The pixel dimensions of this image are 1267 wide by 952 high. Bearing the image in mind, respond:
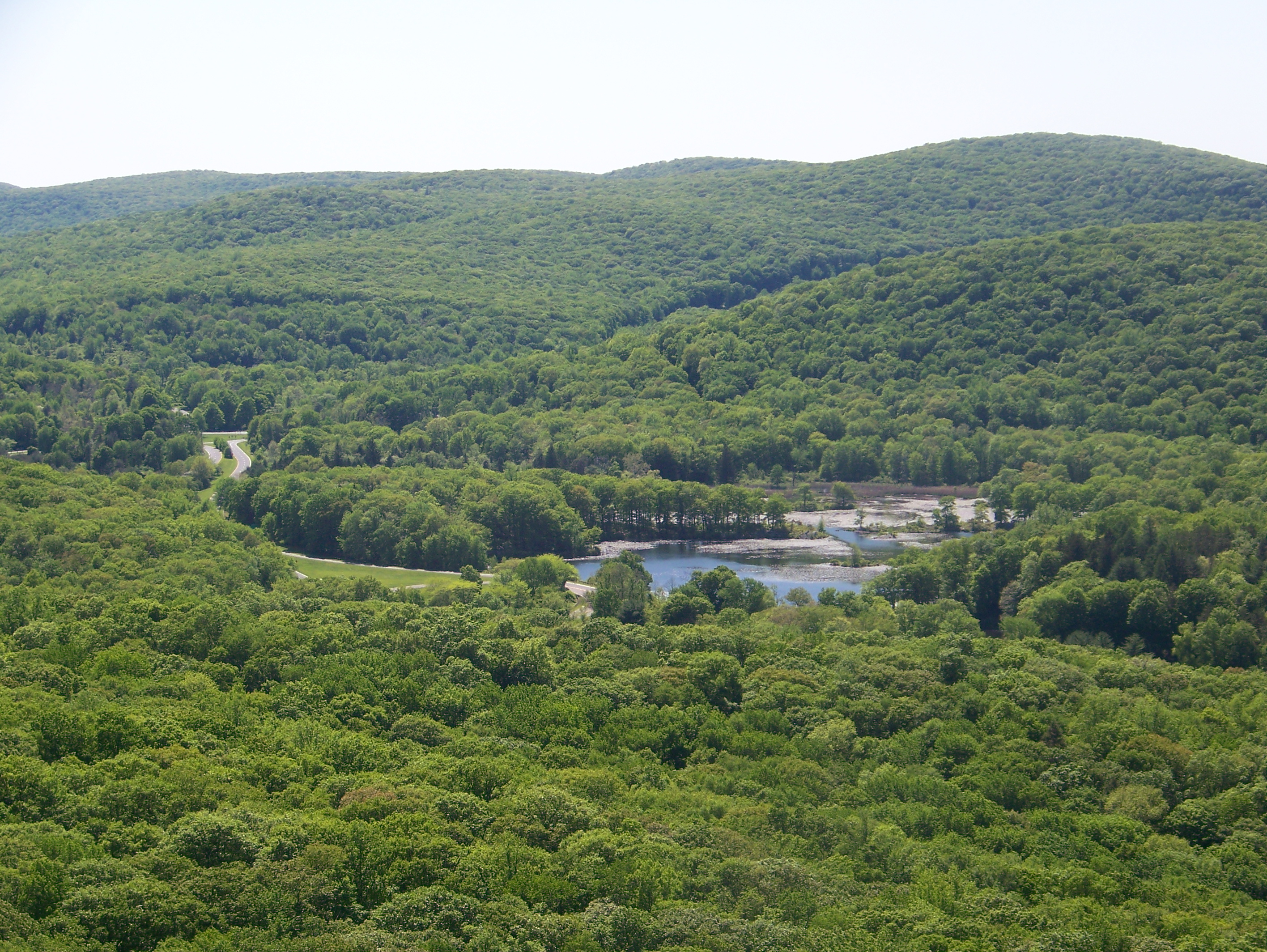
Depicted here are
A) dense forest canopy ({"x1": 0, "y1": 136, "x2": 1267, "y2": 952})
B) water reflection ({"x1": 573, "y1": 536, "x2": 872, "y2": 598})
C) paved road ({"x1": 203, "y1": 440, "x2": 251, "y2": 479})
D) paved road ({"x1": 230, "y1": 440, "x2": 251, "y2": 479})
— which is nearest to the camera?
dense forest canopy ({"x1": 0, "y1": 136, "x2": 1267, "y2": 952})

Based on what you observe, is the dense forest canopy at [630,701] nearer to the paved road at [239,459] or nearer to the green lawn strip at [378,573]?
the green lawn strip at [378,573]

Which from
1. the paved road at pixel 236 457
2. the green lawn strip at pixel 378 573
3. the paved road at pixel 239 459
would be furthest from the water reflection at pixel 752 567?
the paved road at pixel 236 457

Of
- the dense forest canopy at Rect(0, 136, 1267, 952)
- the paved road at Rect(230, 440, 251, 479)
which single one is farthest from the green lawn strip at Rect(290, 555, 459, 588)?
the paved road at Rect(230, 440, 251, 479)

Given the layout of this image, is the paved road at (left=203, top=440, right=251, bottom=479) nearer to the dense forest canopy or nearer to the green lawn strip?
the dense forest canopy

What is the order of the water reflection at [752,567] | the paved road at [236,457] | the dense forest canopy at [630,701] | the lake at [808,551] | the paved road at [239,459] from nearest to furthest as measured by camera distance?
1. the dense forest canopy at [630,701]
2. the water reflection at [752,567]
3. the lake at [808,551]
4. the paved road at [239,459]
5. the paved road at [236,457]

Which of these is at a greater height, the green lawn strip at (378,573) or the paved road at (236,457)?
the paved road at (236,457)

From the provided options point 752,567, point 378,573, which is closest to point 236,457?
point 378,573

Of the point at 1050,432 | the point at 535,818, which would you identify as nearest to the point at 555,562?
the point at 535,818

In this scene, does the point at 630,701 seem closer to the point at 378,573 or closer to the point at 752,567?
the point at 378,573

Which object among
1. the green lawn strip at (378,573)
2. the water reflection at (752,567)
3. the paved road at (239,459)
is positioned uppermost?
the paved road at (239,459)
